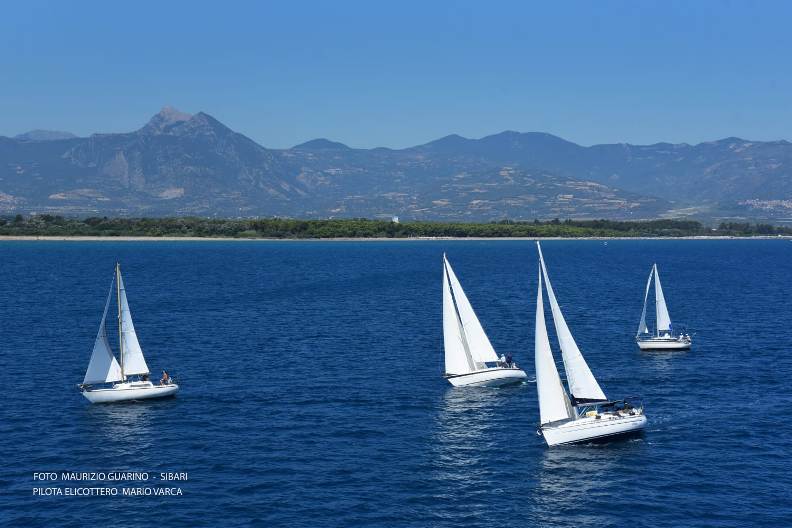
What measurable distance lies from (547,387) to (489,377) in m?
17.9

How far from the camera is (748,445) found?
6025 centimetres

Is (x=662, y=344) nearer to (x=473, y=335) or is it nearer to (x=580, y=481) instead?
(x=473, y=335)

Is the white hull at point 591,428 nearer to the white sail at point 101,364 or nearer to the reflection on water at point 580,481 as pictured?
the reflection on water at point 580,481

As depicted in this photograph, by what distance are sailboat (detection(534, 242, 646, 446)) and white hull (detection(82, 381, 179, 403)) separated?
3137cm

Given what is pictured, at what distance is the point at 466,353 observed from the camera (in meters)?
79.2

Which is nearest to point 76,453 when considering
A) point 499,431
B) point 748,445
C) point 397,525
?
point 397,525

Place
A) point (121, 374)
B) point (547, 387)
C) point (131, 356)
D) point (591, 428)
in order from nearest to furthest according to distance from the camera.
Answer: point (591, 428)
point (547, 387)
point (121, 374)
point (131, 356)

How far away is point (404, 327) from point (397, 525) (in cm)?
6727

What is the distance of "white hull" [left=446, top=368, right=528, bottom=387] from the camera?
256 feet

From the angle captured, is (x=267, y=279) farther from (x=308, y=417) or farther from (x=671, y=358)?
(x=308, y=417)

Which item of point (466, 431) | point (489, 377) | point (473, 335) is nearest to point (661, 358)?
point (489, 377)

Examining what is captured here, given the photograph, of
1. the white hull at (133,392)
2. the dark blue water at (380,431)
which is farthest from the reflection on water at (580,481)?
the white hull at (133,392)

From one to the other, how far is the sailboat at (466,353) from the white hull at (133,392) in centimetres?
2446

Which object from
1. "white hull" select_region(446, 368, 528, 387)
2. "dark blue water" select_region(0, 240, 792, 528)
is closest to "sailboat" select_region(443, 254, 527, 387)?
"white hull" select_region(446, 368, 528, 387)
